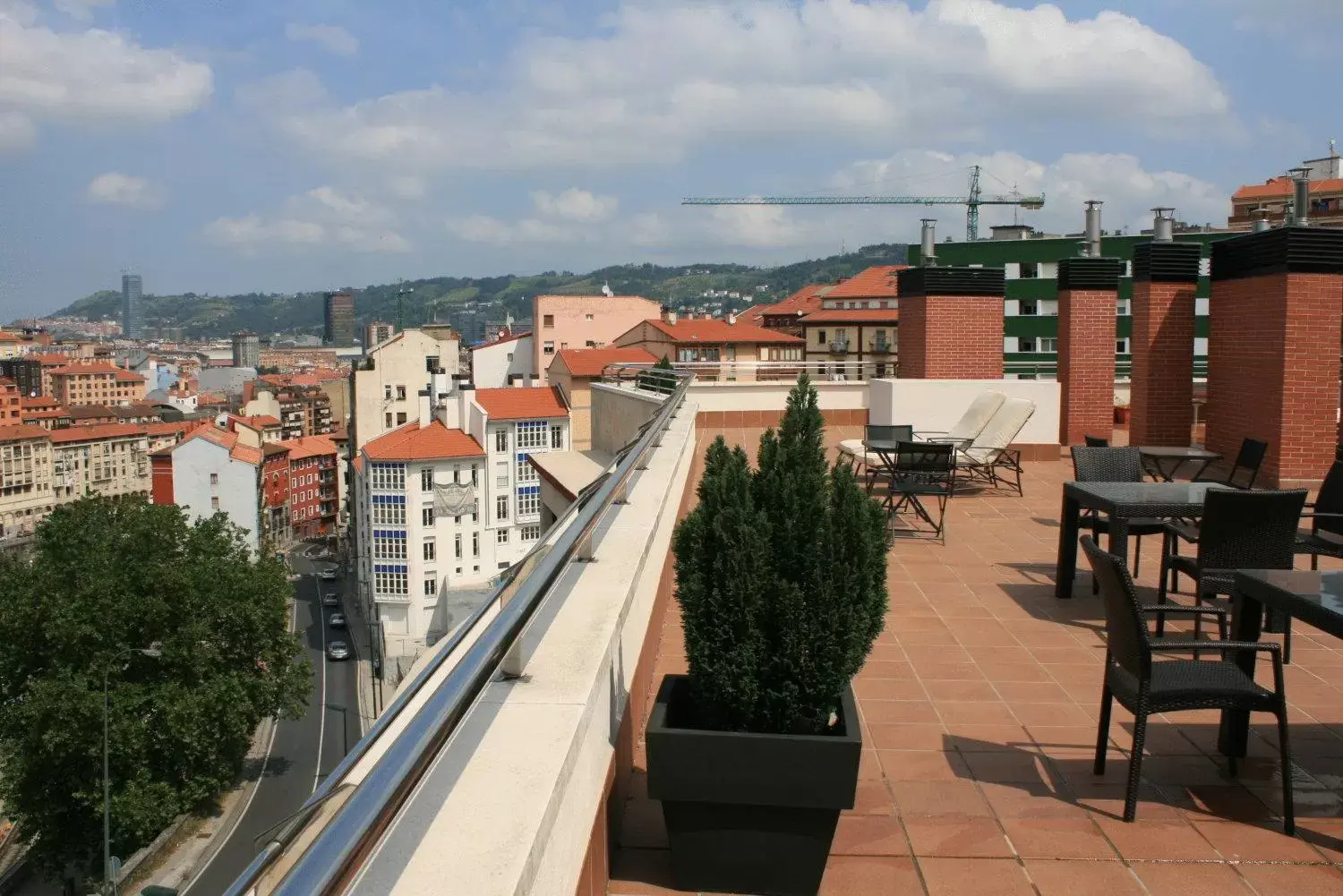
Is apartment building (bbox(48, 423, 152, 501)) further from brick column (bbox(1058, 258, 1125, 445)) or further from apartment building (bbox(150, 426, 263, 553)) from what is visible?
brick column (bbox(1058, 258, 1125, 445))

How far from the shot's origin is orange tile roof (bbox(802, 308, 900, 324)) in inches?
2918

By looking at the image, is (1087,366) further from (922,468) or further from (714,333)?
(714,333)

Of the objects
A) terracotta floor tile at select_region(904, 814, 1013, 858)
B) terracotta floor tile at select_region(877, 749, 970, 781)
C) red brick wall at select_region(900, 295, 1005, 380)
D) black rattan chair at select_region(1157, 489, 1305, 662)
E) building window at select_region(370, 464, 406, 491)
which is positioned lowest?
building window at select_region(370, 464, 406, 491)

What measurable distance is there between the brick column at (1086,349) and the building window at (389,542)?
4348cm

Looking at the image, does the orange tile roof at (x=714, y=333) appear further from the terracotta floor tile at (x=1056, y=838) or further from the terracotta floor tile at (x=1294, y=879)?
the terracotta floor tile at (x=1294, y=879)

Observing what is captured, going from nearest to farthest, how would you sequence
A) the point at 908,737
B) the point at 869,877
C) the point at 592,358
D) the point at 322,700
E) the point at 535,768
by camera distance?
the point at 535,768
the point at 869,877
the point at 908,737
the point at 592,358
the point at 322,700

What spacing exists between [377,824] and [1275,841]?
300 centimetres

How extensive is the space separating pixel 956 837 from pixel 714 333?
64.2 meters

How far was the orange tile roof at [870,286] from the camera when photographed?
250 feet

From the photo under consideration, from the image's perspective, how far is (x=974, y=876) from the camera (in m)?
3.04

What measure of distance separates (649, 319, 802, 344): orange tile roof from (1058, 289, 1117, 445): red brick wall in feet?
152

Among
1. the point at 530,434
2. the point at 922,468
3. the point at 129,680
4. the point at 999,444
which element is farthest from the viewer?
the point at 530,434

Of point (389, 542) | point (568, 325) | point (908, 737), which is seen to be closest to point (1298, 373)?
point (908, 737)

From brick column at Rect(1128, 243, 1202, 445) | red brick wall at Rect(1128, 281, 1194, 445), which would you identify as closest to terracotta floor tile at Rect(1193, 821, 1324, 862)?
brick column at Rect(1128, 243, 1202, 445)
